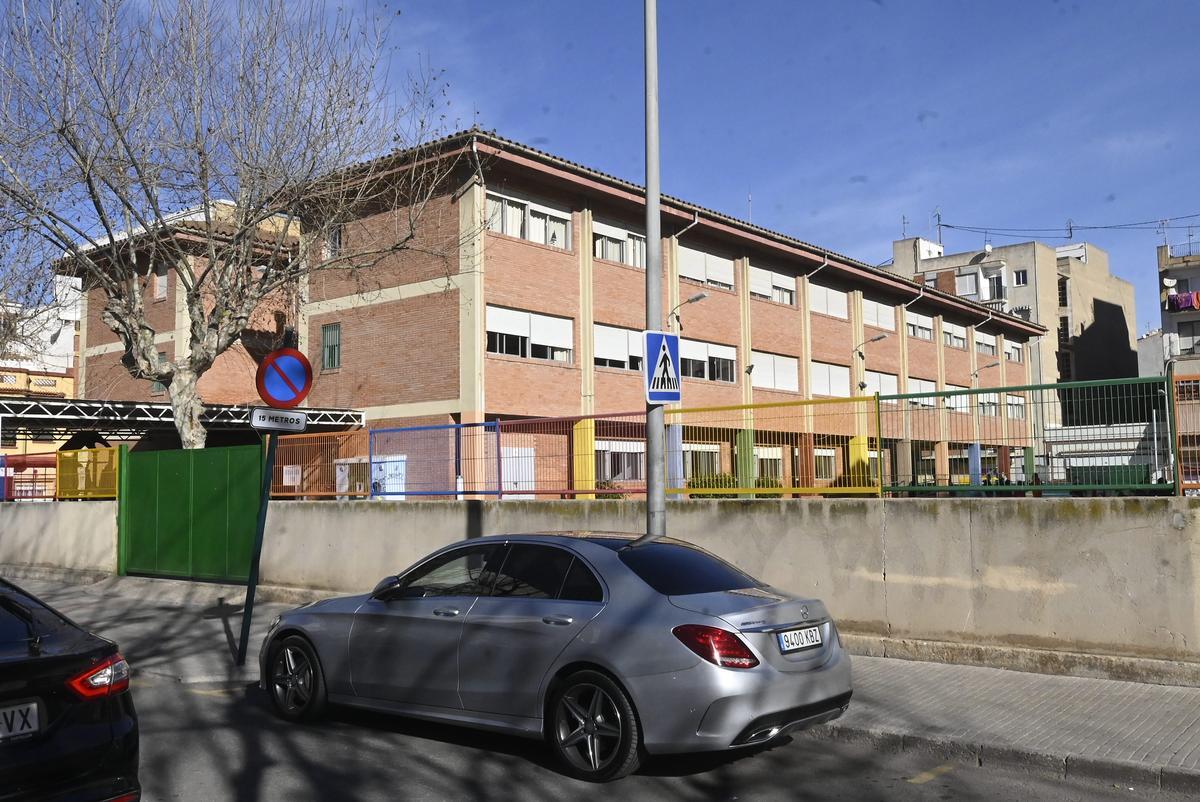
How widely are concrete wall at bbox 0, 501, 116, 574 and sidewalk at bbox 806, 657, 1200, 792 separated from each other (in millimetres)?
14849

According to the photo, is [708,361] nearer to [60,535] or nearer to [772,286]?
[772,286]

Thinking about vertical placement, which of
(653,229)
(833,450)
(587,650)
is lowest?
(587,650)

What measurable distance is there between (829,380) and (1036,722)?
28.9m

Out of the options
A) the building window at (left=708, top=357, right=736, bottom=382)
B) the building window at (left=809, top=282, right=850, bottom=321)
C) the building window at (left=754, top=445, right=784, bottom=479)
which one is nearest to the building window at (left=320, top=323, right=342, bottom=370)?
the building window at (left=708, top=357, right=736, bottom=382)

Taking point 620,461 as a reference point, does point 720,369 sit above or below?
above

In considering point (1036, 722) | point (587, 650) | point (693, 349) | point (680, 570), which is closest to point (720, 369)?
point (693, 349)

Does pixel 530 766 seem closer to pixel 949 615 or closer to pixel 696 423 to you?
pixel 949 615

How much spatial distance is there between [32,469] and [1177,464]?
21.1 metres

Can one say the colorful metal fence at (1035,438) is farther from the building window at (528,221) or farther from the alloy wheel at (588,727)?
the building window at (528,221)

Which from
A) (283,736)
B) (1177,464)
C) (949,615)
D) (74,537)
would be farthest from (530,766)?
(74,537)

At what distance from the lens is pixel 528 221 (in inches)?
987

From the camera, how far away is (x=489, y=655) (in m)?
6.55

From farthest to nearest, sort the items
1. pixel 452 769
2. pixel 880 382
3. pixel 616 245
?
pixel 880 382 < pixel 616 245 < pixel 452 769

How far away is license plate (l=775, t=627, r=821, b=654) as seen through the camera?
6.01 metres
